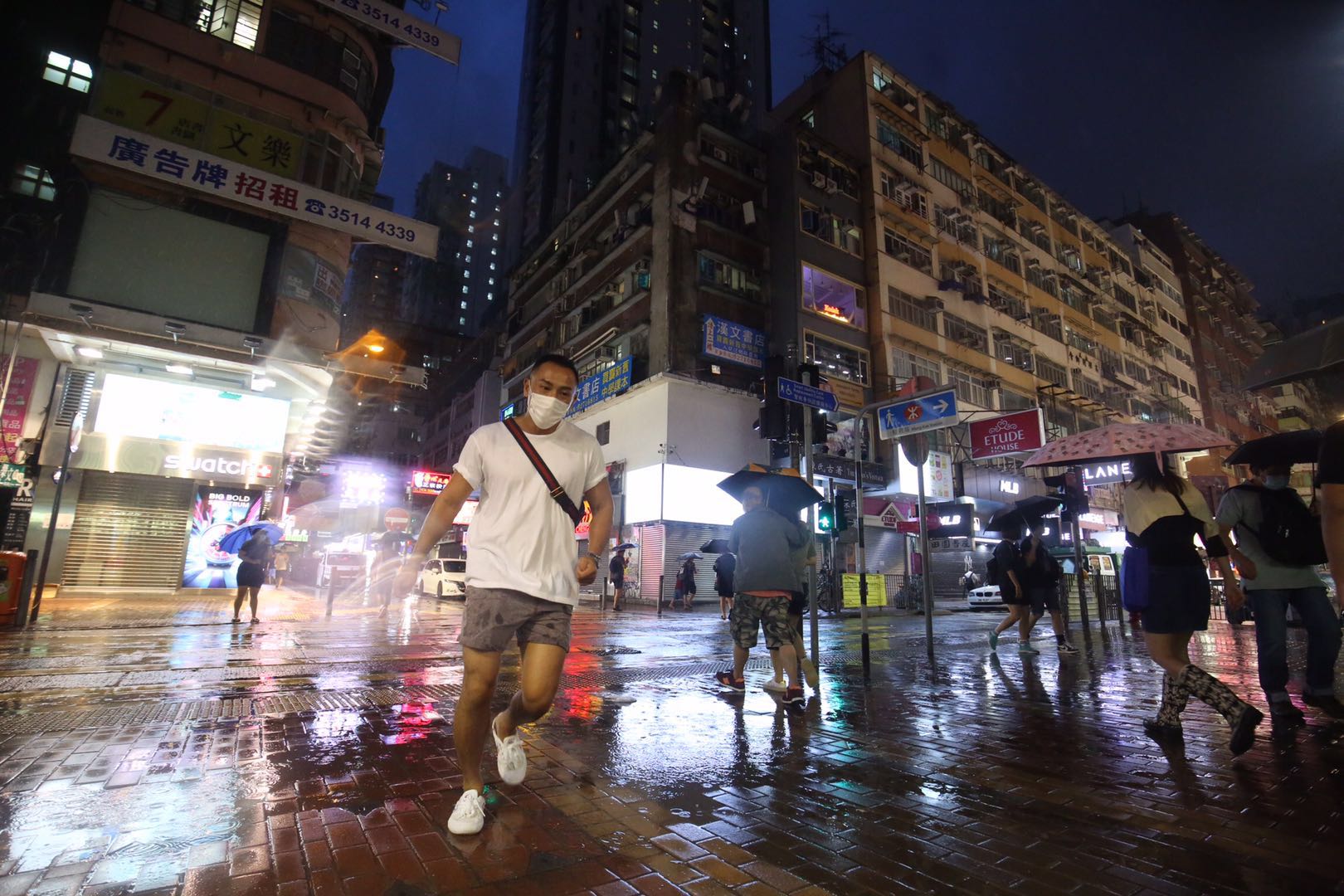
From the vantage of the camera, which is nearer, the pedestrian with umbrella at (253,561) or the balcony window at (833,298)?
the pedestrian with umbrella at (253,561)

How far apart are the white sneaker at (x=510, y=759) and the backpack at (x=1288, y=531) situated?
545cm

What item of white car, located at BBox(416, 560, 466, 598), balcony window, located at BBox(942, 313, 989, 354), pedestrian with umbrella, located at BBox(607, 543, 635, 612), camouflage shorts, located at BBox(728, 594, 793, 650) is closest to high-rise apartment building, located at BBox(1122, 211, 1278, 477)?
balcony window, located at BBox(942, 313, 989, 354)

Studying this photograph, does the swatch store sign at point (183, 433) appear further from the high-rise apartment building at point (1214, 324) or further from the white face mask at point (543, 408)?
the high-rise apartment building at point (1214, 324)

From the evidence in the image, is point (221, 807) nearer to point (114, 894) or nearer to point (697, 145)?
point (114, 894)

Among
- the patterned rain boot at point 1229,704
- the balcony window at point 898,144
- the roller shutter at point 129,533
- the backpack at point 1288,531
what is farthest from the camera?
the balcony window at point 898,144

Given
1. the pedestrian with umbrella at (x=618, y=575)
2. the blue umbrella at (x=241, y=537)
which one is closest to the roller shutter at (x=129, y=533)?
the blue umbrella at (x=241, y=537)

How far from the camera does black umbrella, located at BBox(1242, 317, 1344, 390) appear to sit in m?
4.13

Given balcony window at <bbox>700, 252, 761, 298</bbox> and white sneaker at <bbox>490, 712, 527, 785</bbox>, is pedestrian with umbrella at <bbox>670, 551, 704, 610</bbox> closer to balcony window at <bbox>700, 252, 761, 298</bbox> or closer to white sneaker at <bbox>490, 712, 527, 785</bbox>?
balcony window at <bbox>700, 252, 761, 298</bbox>

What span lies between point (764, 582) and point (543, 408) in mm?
3057

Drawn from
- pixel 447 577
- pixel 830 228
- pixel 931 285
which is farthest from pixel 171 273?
pixel 931 285

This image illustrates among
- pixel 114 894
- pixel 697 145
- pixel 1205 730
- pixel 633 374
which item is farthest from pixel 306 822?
pixel 697 145

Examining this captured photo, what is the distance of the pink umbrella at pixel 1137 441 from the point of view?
4.91 m

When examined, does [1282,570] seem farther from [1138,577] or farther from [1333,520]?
[1333,520]

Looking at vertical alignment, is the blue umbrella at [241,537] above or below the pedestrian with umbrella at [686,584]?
above
